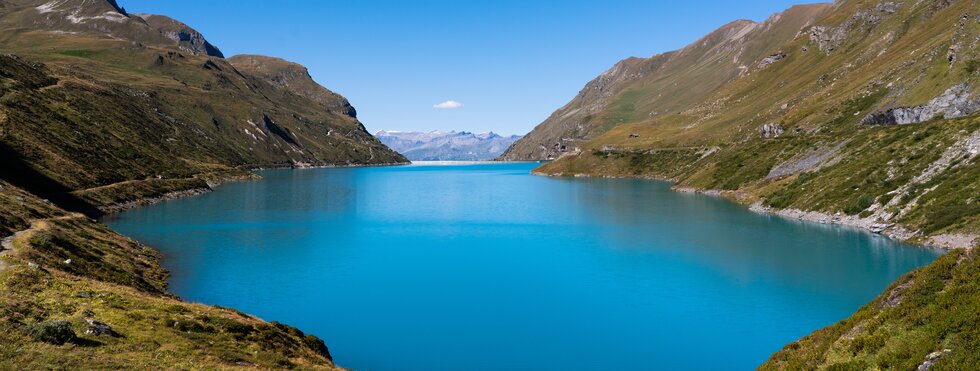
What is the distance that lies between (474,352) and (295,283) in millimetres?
29957

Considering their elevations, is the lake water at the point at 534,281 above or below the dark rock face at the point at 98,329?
below

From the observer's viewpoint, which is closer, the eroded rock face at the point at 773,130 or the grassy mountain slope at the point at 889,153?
the grassy mountain slope at the point at 889,153

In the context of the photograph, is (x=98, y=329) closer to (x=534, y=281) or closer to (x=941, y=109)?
(x=534, y=281)

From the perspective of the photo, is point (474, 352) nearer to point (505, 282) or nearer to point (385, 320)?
point (385, 320)

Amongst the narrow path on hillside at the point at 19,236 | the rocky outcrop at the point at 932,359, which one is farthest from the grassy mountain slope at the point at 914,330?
the narrow path on hillside at the point at 19,236

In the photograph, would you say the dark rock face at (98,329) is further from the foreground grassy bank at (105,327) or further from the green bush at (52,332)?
the green bush at (52,332)

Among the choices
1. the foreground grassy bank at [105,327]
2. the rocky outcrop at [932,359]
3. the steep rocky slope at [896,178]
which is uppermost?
the steep rocky slope at [896,178]

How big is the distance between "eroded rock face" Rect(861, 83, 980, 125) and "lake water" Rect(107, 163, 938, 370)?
45080 mm

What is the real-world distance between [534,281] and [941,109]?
11049cm

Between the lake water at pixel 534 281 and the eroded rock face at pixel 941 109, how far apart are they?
4508cm

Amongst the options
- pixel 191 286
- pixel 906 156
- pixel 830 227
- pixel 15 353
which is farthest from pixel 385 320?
pixel 906 156

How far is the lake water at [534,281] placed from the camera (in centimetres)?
4394

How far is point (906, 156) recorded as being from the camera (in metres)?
97.7

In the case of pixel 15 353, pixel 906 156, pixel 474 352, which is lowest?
pixel 474 352
